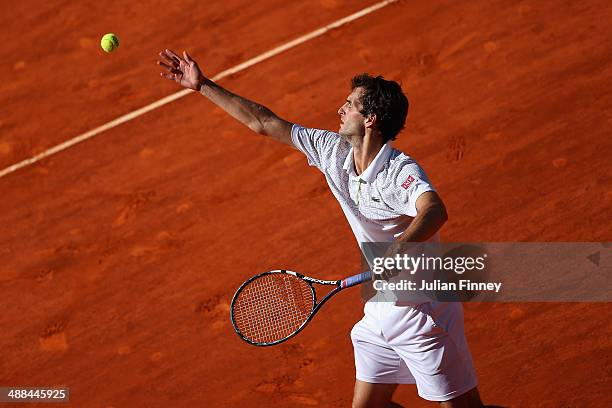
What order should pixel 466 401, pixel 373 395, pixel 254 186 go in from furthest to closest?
pixel 254 186
pixel 373 395
pixel 466 401

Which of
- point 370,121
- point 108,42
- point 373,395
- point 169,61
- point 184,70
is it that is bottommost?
point 373,395

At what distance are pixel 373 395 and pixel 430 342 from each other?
601mm

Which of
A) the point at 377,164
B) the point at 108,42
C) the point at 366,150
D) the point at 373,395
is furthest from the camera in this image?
the point at 108,42

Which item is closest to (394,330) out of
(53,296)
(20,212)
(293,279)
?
(293,279)

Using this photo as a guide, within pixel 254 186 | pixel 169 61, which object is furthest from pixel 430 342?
pixel 254 186

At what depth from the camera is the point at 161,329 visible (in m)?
7.92

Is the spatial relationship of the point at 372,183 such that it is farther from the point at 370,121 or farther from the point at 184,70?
the point at 184,70

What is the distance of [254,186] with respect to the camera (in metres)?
8.95

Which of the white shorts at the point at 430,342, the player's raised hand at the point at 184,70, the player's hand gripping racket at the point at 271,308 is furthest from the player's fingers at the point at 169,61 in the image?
the white shorts at the point at 430,342

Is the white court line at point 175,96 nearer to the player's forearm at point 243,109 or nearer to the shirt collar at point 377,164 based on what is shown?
the player's forearm at point 243,109

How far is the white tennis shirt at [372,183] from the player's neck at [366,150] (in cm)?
4

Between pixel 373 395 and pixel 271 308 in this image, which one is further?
pixel 271 308

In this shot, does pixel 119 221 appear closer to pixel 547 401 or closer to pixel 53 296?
pixel 53 296

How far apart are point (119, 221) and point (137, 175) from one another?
24.7 inches
